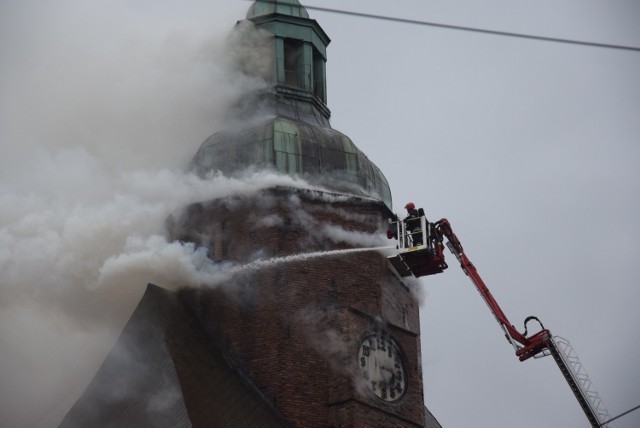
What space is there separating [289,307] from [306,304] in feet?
1.31

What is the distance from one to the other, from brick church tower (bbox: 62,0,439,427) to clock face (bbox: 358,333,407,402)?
0.10 ft

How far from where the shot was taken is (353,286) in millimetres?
37125

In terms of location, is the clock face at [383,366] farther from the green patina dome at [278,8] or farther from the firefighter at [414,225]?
the green patina dome at [278,8]

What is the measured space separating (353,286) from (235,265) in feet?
8.67

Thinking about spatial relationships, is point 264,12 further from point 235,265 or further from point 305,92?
point 235,265

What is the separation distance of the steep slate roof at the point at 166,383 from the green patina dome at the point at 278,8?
8303mm

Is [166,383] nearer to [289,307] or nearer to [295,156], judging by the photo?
[289,307]

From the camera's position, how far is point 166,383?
34.8m

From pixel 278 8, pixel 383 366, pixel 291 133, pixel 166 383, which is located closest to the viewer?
pixel 166 383

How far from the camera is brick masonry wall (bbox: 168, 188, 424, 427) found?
116 ft

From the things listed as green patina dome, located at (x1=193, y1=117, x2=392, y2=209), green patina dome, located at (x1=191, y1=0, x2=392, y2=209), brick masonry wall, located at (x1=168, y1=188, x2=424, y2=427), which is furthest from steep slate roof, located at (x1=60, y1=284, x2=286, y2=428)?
green patina dome, located at (x1=191, y1=0, x2=392, y2=209)

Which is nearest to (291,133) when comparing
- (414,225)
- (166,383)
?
(414,225)

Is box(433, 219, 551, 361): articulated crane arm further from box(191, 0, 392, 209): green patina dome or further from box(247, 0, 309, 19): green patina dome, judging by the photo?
box(247, 0, 309, 19): green patina dome

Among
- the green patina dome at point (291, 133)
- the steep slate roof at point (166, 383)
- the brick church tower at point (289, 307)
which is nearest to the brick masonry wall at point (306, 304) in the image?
the brick church tower at point (289, 307)
